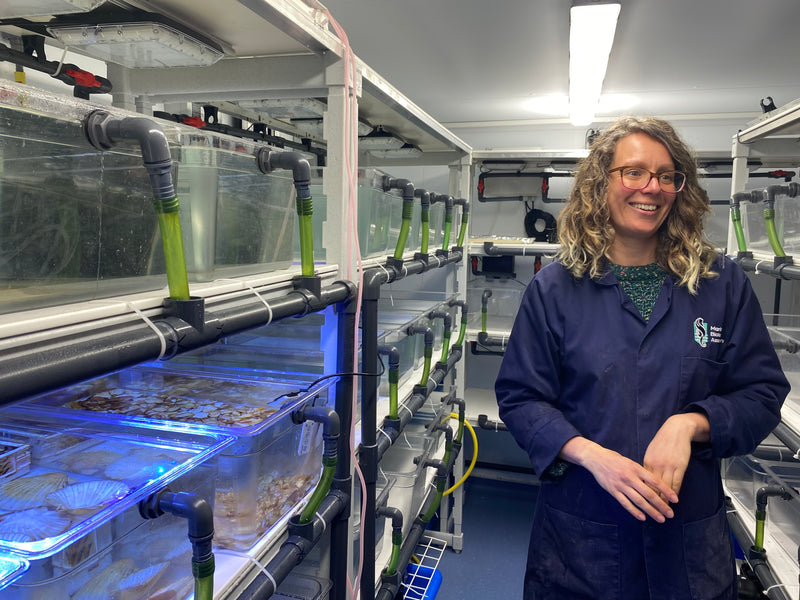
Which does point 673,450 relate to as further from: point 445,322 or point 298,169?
point 445,322

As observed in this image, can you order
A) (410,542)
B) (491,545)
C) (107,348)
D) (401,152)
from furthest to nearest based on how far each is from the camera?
(491,545)
(401,152)
(410,542)
(107,348)

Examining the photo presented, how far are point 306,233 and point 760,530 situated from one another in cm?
214

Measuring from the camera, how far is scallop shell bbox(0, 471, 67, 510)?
0.86 m

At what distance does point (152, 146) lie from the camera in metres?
0.74

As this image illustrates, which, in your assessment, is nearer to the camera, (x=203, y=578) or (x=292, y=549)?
(x=203, y=578)

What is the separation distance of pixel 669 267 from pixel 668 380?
28 cm

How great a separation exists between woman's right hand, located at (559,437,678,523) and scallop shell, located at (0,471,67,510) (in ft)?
3.28

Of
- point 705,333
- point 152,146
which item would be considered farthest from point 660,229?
point 152,146

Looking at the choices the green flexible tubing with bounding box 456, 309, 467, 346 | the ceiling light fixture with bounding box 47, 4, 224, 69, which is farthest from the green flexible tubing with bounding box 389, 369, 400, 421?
the green flexible tubing with bounding box 456, 309, 467, 346

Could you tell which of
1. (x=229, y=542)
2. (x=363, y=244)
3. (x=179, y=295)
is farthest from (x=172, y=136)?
(x=363, y=244)

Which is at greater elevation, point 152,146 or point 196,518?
point 152,146

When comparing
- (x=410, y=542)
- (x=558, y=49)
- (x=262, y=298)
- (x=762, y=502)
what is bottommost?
(x=410, y=542)

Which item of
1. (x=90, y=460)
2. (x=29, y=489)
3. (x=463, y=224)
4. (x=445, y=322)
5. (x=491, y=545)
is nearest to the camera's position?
(x=29, y=489)

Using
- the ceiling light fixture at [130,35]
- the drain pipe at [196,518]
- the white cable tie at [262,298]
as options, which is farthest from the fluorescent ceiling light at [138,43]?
the drain pipe at [196,518]
